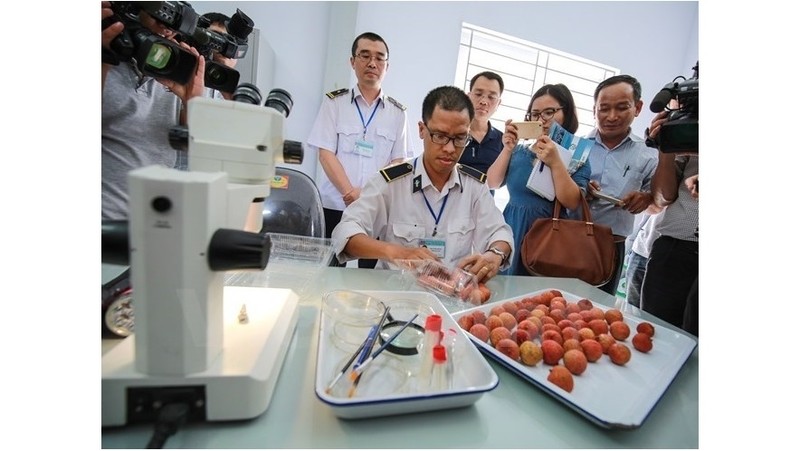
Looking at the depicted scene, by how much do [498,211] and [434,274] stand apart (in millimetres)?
562

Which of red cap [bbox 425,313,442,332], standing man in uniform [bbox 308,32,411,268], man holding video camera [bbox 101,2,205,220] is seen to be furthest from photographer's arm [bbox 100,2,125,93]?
standing man in uniform [bbox 308,32,411,268]

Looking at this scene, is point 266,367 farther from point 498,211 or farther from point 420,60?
point 420,60

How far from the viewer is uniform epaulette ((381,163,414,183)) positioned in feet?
4.55

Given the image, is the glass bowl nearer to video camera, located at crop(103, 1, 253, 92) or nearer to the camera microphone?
video camera, located at crop(103, 1, 253, 92)

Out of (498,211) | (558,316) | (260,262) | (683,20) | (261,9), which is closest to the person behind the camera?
(260,262)

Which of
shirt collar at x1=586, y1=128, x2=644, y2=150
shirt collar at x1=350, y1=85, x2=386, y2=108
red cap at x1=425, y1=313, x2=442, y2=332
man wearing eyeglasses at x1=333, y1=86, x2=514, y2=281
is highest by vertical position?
shirt collar at x1=350, y1=85, x2=386, y2=108

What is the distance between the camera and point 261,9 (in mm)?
2709

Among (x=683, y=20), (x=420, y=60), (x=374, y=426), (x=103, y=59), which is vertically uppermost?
(x=683, y=20)

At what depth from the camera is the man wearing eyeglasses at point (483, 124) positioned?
1924 mm

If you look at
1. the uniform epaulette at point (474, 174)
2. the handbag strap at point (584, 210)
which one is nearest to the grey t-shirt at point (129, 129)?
the uniform epaulette at point (474, 174)

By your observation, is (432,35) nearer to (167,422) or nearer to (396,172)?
(396,172)

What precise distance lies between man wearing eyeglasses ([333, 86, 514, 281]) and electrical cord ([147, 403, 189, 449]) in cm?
80

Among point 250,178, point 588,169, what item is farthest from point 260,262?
point 588,169

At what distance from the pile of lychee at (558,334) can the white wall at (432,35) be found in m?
1.86
